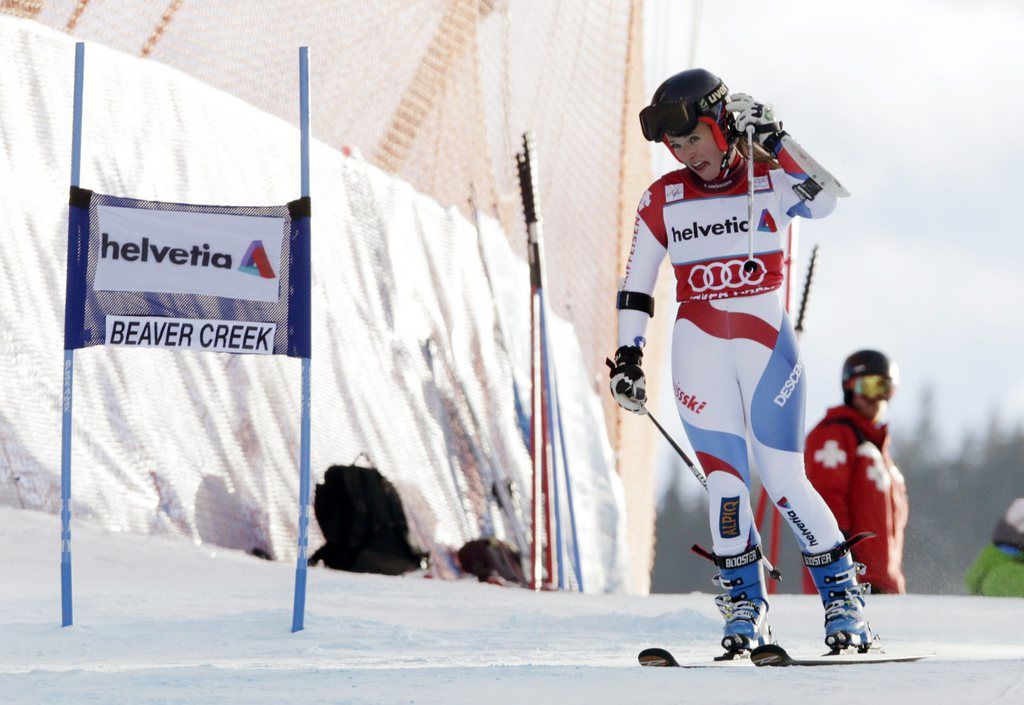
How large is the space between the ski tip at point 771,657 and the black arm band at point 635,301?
1020 mm

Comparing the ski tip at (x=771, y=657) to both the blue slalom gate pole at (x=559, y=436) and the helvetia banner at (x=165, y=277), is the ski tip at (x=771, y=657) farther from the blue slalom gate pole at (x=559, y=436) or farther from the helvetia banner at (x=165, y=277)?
the blue slalom gate pole at (x=559, y=436)

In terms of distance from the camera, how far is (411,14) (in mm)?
9680

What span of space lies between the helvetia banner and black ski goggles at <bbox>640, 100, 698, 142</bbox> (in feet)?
4.21

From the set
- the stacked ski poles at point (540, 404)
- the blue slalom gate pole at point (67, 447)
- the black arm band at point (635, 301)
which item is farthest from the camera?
the stacked ski poles at point (540, 404)

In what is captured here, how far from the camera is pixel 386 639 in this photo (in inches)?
174

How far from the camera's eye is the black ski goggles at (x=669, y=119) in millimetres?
3990

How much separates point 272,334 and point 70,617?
1041mm

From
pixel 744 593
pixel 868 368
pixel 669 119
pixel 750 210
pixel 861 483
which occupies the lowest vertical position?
pixel 744 593

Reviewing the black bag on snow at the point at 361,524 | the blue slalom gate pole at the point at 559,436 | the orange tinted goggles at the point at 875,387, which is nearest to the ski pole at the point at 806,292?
the blue slalom gate pole at the point at 559,436

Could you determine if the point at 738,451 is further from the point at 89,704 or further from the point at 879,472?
the point at 879,472

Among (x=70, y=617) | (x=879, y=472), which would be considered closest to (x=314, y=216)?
(x=879, y=472)

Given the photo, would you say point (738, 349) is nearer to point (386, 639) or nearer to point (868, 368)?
point (386, 639)

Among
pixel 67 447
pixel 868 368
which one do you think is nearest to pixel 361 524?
pixel 868 368

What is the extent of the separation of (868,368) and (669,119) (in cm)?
325
